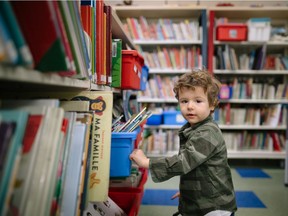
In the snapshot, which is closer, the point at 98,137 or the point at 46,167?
the point at 46,167

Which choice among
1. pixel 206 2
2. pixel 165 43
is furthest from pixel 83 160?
pixel 206 2

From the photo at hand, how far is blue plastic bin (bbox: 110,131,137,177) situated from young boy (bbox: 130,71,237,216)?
0.14 ft

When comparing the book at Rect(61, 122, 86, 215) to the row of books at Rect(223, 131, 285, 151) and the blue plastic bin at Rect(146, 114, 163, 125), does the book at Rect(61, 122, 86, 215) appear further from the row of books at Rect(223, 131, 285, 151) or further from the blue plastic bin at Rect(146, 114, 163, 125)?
the row of books at Rect(223, 131, 285, 151)

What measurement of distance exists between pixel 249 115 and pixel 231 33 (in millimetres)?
1123

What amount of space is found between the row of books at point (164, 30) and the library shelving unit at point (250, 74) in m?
0.24

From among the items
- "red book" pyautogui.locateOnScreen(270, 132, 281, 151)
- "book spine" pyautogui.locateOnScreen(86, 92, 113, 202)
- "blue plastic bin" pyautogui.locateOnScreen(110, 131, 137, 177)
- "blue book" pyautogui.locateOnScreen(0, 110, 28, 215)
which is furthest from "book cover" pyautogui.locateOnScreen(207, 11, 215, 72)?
"blue book" pyautogui.locateOnScreen(0, 110, 28, 215)

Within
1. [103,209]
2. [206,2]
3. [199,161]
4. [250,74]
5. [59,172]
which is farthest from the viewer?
[206,2]

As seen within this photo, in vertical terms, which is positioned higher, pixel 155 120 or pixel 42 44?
pixel 42 44

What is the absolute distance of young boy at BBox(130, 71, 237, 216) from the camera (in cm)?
106

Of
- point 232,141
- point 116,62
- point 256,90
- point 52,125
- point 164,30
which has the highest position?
point 164,30

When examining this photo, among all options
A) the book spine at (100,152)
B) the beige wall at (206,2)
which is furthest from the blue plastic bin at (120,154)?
the beige wall at (206,2)

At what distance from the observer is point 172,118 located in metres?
3.29

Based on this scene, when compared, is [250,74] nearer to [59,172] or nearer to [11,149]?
[59,172]

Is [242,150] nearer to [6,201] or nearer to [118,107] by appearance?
[118,107]
